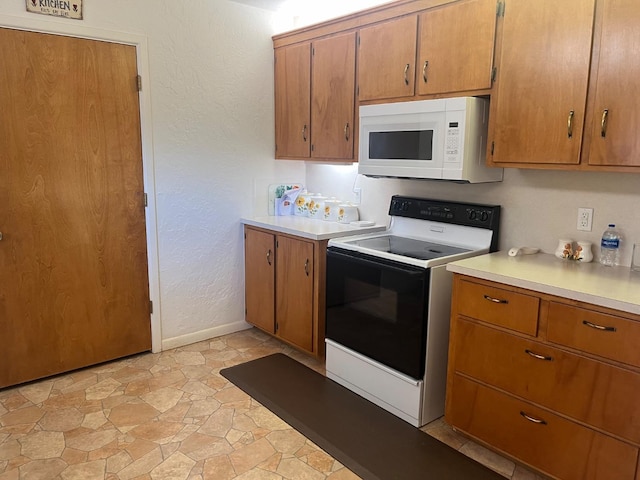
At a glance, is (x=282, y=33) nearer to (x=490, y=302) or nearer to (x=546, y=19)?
(x=546, y=19)

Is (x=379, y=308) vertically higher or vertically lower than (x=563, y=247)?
lower

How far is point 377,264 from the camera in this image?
255 centimetres

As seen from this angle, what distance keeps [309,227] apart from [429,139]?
104 cm

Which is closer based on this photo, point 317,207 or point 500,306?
point 500,306

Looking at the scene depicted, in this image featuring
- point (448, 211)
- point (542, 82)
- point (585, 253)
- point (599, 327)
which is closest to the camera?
point (599, 327)

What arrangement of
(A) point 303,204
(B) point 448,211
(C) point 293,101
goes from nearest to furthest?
(B) point 448,211 → (C) point 293,101 → (A) point 303,204

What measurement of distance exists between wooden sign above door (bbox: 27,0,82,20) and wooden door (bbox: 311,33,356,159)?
143cm

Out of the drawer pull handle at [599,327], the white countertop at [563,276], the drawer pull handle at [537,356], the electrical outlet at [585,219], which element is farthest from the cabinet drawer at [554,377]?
the electrical outlet at [585,219]

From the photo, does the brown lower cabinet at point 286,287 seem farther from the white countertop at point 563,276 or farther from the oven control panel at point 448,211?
the white countertop at point 563,276

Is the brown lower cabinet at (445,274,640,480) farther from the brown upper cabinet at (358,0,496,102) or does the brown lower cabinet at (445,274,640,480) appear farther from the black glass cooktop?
the brown upper cabinet at (358,0,496,102)

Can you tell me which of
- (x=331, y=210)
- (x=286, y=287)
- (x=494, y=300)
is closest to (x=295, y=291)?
(x=286, y=287)

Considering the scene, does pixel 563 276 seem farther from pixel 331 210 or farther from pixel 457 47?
pixel 331 210

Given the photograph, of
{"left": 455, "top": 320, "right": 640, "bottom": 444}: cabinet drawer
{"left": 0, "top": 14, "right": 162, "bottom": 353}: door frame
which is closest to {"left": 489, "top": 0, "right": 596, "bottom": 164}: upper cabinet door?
{"left": 455, "top": 320, "right": 640, "bottom": 444}: cabinet drawer

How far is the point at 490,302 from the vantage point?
212 cm
